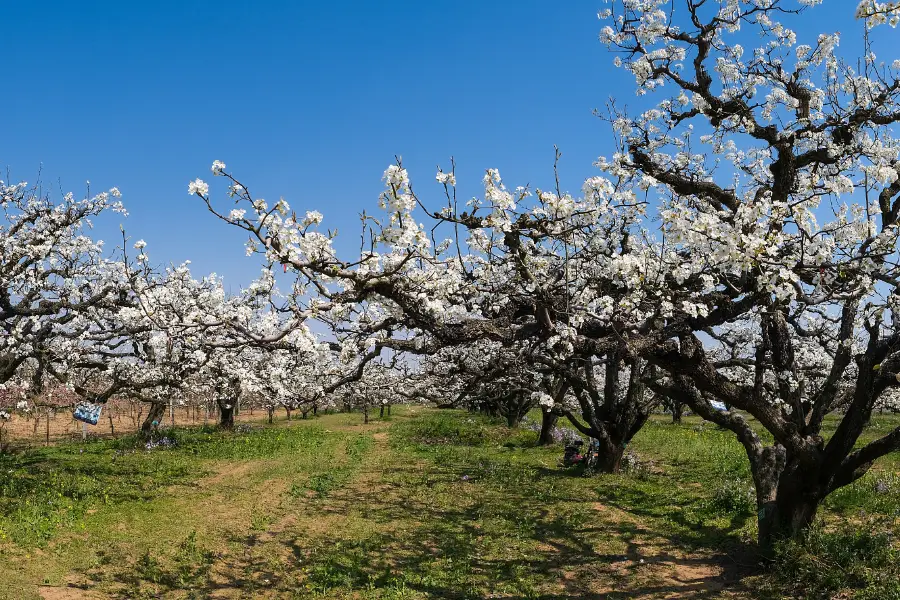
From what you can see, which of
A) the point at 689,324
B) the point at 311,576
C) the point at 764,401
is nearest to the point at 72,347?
the point at 311,576

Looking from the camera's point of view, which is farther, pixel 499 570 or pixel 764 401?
pixel 499 570

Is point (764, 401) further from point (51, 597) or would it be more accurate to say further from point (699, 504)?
point (51, 597)

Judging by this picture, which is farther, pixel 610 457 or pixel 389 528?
pixel 610 457

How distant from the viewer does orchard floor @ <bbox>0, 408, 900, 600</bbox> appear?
30.9ft

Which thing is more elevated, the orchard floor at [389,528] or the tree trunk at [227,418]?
the tree trunk at [227,418]

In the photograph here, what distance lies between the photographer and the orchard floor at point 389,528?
9430 mm

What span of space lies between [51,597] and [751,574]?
424 inches

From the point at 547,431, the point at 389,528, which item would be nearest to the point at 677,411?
the point at 547,431

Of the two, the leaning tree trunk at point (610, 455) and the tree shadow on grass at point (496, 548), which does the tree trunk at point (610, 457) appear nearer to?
the leaning tree trunk at point (610, 455)

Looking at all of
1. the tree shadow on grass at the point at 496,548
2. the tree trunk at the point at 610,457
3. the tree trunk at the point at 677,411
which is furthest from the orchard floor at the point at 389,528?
→ the tree trunk at the point at 677,411

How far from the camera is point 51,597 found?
8.73 meters

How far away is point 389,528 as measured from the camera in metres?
13.0

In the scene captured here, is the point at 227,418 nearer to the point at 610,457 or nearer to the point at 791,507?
the point at 610,457

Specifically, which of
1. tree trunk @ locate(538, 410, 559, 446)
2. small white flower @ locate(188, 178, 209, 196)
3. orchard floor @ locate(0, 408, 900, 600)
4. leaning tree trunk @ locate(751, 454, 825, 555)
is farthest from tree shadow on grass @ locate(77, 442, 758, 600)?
tree trunk @ locate(538, 410, 559, 446)
